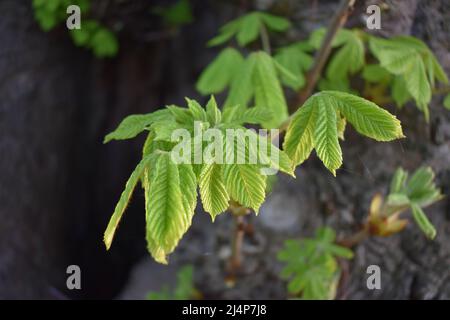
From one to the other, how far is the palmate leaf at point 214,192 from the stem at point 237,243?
13.2 inches

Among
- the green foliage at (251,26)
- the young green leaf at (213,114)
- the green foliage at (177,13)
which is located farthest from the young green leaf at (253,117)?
the green foliage at (177,13)

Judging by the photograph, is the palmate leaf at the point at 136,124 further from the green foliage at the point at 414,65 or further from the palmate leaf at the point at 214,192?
the green foliage at the point at 414,65

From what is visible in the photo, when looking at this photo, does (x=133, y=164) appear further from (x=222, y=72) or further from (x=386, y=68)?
(x=386, y=68)

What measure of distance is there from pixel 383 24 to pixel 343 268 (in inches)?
26.6

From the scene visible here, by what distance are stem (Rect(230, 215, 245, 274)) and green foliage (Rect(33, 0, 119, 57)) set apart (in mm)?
814

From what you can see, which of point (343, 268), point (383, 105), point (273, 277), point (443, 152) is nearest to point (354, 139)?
point (383, 105)

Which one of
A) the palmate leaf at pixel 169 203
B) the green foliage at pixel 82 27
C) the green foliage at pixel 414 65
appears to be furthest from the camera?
the green foliage at pixel 82 27

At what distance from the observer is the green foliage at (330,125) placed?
0.68 metres

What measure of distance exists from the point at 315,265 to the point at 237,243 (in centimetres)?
21

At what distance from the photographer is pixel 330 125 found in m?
0.68

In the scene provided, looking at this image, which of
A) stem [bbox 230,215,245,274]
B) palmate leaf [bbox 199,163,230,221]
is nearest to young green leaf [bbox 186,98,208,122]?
palmate leaf [bbox 199,163,230,221]

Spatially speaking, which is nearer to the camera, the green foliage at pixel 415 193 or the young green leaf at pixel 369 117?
the young green leaf at pixel 369 117

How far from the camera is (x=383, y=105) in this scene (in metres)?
1.28

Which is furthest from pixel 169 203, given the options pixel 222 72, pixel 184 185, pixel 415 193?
pixel 415 193
